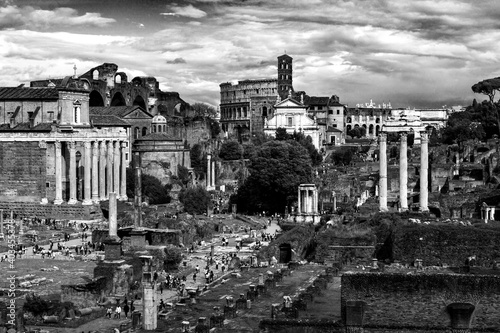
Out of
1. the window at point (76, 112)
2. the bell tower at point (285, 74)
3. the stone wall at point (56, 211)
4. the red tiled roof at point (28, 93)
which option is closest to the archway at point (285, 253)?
the stone wall at point (56, 211)

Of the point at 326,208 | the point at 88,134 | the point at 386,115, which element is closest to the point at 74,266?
the point at 88,134

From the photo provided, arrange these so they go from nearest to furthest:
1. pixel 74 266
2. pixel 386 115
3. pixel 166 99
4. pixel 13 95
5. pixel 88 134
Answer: pixel 74 266, pixel 88 134, pixel 13 95, pixel 166 99, pixel 386 115

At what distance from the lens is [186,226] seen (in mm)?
59250

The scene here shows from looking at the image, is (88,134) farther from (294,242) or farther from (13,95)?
(294,242)

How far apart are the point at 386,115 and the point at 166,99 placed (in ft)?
182

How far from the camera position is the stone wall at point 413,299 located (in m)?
21.9

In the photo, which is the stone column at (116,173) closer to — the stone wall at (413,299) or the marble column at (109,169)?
the marble column at (109,169)

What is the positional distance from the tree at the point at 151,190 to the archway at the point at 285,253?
87.3ft

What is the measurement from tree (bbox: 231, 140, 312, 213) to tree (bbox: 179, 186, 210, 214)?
12.6 ft

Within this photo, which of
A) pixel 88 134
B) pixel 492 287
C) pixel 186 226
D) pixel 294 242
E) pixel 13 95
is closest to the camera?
pixel 492 287

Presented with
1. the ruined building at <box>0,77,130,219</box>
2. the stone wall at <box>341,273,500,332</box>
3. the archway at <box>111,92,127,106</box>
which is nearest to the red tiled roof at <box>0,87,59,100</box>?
the ruined building at <box>0,77,130,219</box>

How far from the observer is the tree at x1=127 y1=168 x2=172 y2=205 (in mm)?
76812

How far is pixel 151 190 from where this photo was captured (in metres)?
77.5

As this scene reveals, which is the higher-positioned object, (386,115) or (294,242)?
Answer: (386,115)
